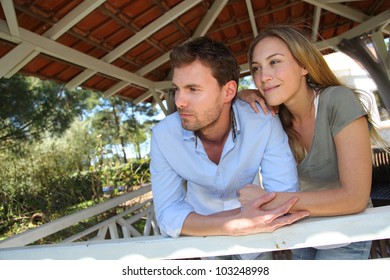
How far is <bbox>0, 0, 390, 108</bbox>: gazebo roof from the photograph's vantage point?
293 cm

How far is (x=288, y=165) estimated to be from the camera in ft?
4.52

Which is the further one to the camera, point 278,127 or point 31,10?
point 31,10

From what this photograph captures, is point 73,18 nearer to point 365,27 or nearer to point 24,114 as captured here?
point 365,27

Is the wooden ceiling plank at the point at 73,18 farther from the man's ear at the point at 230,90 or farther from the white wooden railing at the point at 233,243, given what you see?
the white wooden railing at the point at 233,243

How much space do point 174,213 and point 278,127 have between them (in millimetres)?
554

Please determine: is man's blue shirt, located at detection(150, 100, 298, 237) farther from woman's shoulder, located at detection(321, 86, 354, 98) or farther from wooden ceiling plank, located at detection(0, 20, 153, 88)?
wooden ceiling plank, located at detection(0, 20, 153, 88)

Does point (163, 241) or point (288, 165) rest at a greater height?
point (288, 165)

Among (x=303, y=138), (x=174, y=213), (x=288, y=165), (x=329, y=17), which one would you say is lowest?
(x=174, y=213)

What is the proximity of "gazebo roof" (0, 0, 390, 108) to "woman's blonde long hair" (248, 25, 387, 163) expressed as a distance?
0.95 meters

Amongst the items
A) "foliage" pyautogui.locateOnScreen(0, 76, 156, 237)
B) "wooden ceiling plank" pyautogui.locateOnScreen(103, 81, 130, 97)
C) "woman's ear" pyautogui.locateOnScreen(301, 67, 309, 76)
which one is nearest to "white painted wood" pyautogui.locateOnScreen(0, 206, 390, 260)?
"woman's ear" pyautogui.locateOnScreen(301, 67, 309, 76)

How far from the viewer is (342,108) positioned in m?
1.30

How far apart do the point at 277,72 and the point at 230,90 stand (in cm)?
24
